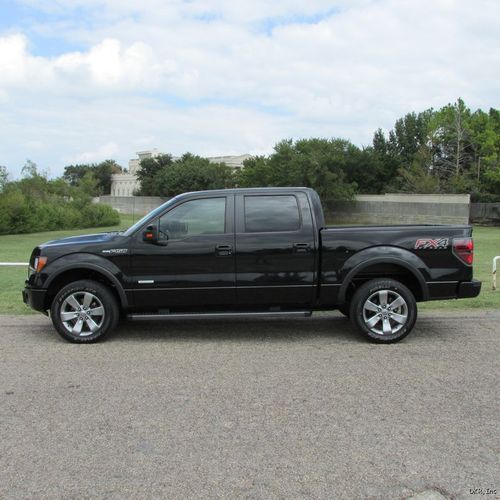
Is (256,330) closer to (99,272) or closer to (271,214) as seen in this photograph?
(271,214)

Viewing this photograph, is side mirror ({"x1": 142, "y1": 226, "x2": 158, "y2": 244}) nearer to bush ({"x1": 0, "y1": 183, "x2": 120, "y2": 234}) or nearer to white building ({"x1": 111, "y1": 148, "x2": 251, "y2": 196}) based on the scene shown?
bush ({"x1": 0, "y1": 183, "x2": 120, "y2": 234})

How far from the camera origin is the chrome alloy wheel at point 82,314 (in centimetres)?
684

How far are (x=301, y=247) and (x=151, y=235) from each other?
1.84 metres

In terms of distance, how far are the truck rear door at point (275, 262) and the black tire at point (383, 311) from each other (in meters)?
0.61

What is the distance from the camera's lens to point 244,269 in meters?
6.82

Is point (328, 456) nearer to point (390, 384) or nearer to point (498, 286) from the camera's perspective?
point (390, 384)

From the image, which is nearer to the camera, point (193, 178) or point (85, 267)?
point (85, 267)

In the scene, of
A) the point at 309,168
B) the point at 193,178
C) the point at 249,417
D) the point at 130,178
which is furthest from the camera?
the point at 130,178

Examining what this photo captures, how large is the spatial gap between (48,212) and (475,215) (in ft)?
130

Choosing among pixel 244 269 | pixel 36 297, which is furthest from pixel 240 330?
pixel 36 297

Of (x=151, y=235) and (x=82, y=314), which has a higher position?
(x=151, y=235)

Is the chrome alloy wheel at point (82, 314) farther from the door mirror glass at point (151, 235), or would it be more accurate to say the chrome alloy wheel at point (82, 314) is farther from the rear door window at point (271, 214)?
the rear door window at point (271, 214)

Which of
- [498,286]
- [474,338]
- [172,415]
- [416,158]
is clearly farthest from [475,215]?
[172,415]

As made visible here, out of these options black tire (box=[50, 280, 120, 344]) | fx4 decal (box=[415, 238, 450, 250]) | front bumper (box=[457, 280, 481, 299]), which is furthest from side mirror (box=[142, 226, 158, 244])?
front bumper (box=[457, 280, 481, 299])
